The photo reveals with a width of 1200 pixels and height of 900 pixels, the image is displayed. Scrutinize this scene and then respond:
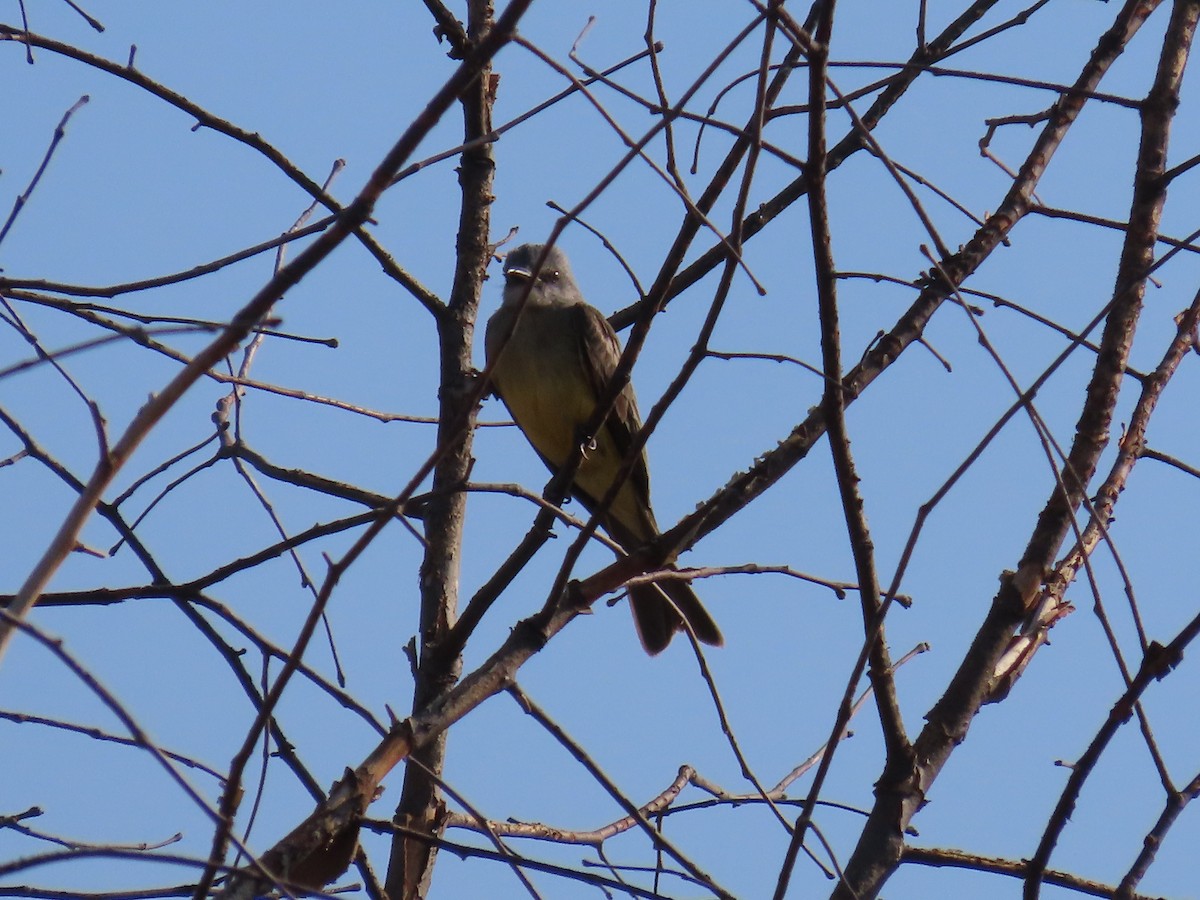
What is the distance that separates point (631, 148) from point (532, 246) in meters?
6.47

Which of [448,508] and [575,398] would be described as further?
[575,398]

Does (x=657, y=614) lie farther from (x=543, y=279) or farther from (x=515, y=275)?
(x=515, y=275)

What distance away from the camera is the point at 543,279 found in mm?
7438

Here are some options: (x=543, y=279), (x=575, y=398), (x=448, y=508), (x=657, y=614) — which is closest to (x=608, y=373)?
(x=575, y=398)

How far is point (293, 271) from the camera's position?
1.40 meters

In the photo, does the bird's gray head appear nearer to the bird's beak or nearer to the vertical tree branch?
the bird's beak

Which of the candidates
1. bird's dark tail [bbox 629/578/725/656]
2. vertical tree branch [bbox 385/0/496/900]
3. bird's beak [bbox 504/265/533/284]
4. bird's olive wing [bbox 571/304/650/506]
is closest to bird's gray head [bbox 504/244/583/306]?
bird's beak [bbox 504/265/533/284]

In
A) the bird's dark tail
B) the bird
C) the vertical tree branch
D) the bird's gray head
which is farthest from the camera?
the bird's gray head

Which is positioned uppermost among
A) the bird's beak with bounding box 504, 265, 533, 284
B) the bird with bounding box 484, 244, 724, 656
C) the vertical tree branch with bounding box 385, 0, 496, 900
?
the bird's beak with bounding box 504, 265, 533, 284

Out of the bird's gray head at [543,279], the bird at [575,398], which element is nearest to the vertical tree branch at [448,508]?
the bird at [575,398]

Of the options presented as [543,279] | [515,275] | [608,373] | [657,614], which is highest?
[515,275]

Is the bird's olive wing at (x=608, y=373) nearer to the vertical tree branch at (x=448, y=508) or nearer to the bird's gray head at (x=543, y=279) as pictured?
the bird's gray head at (x=543, y=279)

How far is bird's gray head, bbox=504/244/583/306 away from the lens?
739 centimetres

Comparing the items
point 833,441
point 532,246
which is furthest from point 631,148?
point 532,246
